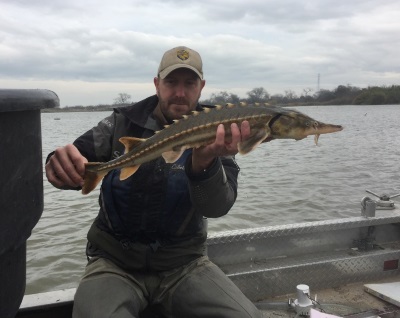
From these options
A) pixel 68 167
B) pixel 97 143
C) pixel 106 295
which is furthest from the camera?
pixel 97 143

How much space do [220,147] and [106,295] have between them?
51.7 inches

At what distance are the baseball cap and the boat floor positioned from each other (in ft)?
7.65

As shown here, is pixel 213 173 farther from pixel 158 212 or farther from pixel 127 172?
pixel 127 172

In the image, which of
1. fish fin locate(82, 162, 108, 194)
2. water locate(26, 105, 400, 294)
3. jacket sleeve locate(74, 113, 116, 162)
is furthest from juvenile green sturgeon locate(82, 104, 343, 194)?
water locate(26, 105, 400, 294)

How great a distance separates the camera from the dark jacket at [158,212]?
3.30 metres

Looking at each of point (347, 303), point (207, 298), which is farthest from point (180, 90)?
point (347, 303)

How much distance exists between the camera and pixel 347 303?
4195 millimetres

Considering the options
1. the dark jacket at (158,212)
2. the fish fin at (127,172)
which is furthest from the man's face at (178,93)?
the fish fin at (127,172)

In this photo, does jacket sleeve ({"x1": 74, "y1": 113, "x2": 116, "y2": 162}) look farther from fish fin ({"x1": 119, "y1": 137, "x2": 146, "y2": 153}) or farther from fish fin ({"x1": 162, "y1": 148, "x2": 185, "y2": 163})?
fish fin ({"x1": 162, "y1": 148, "x2": 185, "y2": 163})

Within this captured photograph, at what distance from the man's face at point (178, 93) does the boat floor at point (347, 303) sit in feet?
6.76

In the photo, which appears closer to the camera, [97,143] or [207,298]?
[207,298]

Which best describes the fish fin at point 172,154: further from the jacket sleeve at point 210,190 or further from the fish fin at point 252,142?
the fish fin at point 252,142

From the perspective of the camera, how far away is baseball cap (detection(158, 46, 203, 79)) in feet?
12.3

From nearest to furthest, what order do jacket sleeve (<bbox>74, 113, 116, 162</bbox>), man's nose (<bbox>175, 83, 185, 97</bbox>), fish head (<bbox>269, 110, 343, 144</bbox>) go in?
fish head (<bbox>269, 110, 343, 144</bbox>)
jacket sleeve (<bbox>74, 113, 116, 162</bbox>)
man's nose (<bbox>175, 83, 185, 97</bbox>)
